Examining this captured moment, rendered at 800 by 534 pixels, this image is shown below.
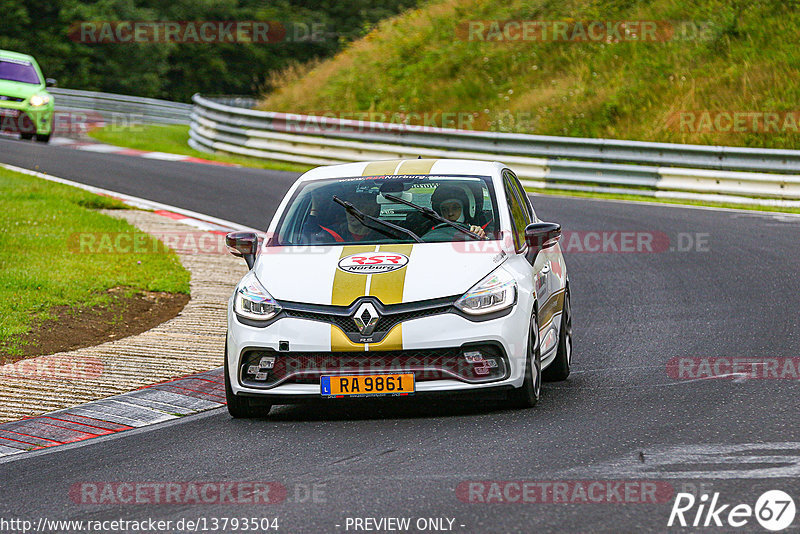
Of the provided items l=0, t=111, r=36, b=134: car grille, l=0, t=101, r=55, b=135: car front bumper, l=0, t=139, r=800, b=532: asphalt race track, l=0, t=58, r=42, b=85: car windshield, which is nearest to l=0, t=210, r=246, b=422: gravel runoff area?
l=0, t=139, r=800, b=532: asphalt race track

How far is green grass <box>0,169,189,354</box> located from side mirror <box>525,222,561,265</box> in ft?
14.2

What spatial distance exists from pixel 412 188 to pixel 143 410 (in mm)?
2383

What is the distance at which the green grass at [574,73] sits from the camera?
2523 cm

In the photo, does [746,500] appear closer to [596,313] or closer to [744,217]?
[596,313]

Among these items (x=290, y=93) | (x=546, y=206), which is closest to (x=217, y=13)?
(x=290, y=93)

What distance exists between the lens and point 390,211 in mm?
8234

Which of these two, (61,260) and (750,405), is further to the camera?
(61,260)

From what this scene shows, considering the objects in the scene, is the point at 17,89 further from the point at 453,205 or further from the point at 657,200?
the point at 453,205

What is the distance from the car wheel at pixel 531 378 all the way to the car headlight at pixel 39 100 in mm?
21350

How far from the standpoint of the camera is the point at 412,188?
8375mm

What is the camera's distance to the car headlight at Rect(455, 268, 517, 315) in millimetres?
7172

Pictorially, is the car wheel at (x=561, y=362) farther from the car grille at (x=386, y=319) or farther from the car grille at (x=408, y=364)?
the car grille at (x=386, y=319)

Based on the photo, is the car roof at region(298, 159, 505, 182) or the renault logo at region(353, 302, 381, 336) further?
the car roof at region(298, 159, 505, 182)

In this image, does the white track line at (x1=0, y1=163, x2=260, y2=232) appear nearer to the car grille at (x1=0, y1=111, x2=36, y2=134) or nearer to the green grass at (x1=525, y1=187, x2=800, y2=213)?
the car grille at (x1=0, y1=111, x2=36, y2=134)
